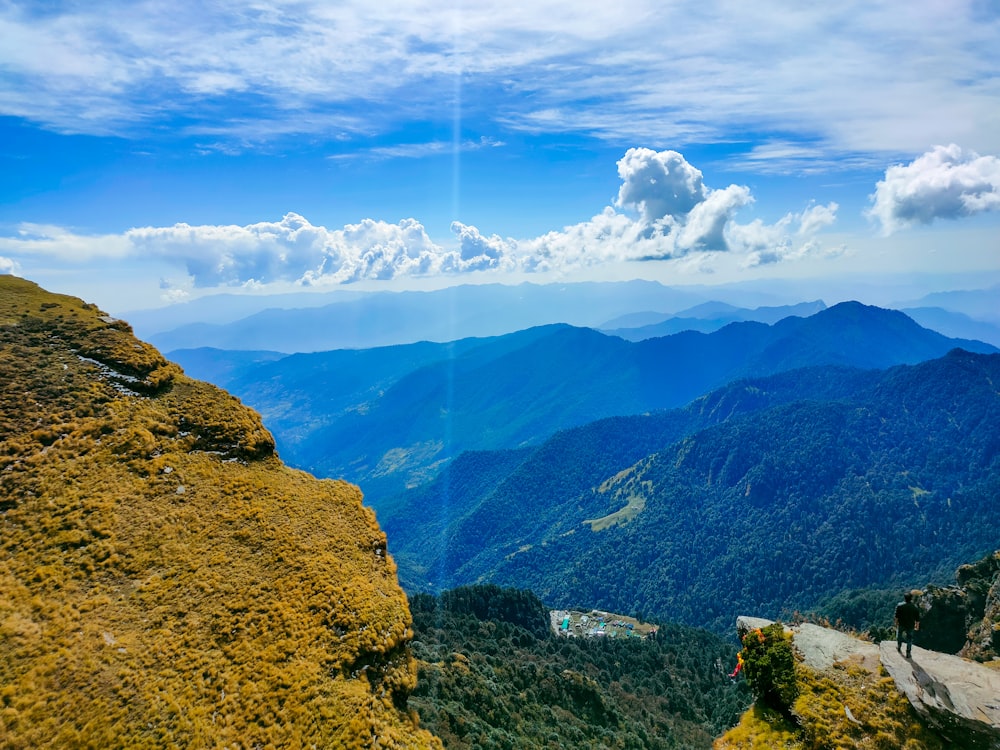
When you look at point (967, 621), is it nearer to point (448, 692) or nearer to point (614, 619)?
point (448, 692)

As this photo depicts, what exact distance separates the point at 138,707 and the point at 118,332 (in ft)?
66.3

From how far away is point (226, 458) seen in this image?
24.1 meters

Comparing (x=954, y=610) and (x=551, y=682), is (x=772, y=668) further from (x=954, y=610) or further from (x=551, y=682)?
(x=954, y=610)

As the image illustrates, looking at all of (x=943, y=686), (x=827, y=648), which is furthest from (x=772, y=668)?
(x=943, y=686)

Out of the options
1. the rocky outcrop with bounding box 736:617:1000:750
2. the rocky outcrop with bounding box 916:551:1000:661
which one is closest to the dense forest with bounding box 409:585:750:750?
the rocky outcrop with bounding box 736:617:1000:750

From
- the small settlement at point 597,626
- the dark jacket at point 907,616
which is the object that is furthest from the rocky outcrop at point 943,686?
the small settlement at point 597,626

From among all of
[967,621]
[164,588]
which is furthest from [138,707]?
[967,621]

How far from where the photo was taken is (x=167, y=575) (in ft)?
60.2

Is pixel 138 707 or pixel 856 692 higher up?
pixel 138 707

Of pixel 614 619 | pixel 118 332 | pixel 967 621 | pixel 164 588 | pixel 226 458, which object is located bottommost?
pixel 614 619

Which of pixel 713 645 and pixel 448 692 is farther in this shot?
pixel 713 645

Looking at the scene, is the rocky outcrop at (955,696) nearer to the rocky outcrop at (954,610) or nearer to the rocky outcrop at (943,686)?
the rocky outcrop at (943,686)

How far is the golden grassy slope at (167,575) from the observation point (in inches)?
584

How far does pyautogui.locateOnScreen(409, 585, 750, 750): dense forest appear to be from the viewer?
5431 centimetres
